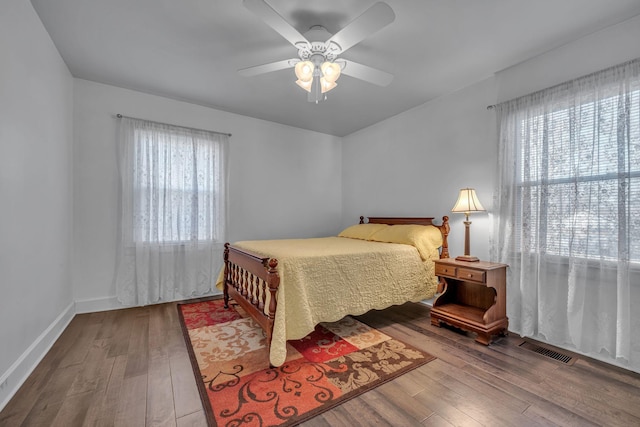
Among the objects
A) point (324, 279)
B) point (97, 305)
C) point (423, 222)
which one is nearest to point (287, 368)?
point (324, 279)

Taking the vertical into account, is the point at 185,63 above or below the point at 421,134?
above

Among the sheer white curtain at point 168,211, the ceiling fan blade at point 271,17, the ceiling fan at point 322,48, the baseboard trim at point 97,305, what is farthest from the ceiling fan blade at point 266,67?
the baseboard trim at point 97,305

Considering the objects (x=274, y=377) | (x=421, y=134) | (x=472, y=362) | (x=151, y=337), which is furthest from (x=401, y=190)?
(x=151, y=337)

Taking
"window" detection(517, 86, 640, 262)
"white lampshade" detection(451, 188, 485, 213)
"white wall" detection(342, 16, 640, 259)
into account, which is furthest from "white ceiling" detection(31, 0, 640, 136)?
"white lampshade" detection(451, 188, 485, 213)

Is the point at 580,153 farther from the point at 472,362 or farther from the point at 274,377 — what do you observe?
the point at 274,377

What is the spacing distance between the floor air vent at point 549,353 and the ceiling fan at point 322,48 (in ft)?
8.50

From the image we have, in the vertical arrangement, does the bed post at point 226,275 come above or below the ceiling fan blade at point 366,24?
below

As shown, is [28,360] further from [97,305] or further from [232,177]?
[232,177]

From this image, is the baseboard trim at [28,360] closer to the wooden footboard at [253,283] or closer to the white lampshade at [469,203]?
the wooden footboard at [253,283]

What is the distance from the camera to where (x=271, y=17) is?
1664 mm

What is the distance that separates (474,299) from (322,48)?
279 cm

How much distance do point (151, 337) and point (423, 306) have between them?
2982 mm

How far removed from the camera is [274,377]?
191 centimetres

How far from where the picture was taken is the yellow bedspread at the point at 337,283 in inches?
83.5
